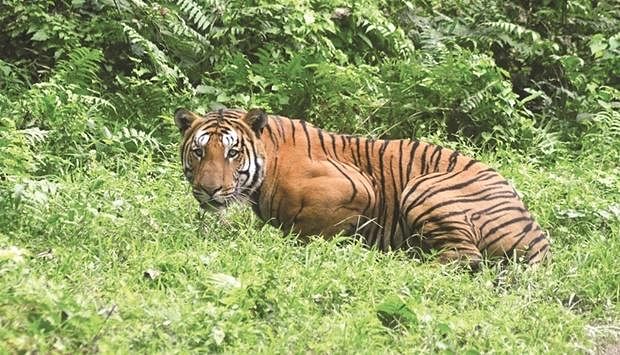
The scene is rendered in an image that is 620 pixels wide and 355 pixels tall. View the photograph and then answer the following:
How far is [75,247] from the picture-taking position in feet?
17.9

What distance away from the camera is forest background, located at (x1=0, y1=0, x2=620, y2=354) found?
187 inches

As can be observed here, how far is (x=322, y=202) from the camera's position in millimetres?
6348

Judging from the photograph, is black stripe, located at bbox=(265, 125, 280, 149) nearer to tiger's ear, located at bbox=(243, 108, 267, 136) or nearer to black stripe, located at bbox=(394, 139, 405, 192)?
tiger's ear, located at bbox=(243, 108, 267, 136)

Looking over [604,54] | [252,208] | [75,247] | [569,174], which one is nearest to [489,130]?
[569,174]

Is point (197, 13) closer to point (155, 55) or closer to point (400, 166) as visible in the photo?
point (155, 55)

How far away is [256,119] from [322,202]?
702mm

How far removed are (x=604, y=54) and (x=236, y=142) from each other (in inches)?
188

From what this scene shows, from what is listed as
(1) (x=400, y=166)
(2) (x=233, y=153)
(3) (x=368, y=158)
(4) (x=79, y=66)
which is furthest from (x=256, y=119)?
(4) (x=79, y=66)

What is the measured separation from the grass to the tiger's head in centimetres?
20

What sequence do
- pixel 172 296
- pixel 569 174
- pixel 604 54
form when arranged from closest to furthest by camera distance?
pixel 172 296 < pixel 569 174 < pixel 604 54

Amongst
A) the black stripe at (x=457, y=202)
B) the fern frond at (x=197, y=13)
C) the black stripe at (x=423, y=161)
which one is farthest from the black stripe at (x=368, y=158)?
the fern frond at (x=197, y=13)

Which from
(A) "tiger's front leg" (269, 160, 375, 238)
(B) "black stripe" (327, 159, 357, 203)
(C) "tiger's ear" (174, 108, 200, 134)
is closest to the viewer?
(A) "tiger's front leg" (269, 160, 375, 238)

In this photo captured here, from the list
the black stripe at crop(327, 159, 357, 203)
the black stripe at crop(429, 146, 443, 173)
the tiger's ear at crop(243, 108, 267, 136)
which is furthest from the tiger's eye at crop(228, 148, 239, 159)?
the black stripe at crop(429, 146, 443, 173)

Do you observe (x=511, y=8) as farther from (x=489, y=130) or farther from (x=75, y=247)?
(x=75, y=247)
